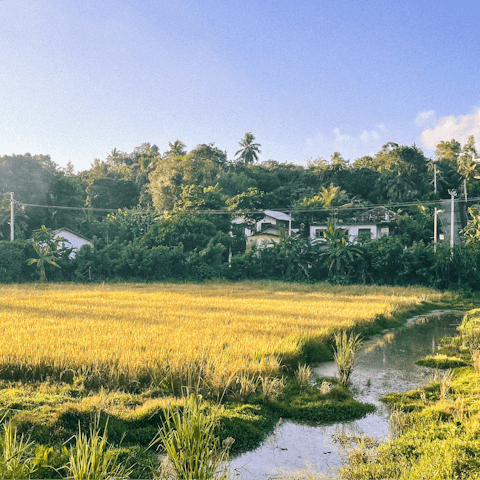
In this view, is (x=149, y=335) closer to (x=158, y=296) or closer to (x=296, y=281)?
(x=158, y=296)

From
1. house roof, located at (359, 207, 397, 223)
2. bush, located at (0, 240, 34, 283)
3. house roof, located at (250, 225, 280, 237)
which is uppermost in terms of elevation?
house roof, located at (359, 207, 397, 223)

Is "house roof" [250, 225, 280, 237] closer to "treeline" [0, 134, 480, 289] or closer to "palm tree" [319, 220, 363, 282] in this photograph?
"treeline" [0, 134, 480, 289]

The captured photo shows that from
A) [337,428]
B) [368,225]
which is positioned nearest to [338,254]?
[368,225]

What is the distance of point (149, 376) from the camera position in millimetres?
7289

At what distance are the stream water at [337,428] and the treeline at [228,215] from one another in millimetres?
17370

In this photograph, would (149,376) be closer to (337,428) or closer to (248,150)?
(337,428)

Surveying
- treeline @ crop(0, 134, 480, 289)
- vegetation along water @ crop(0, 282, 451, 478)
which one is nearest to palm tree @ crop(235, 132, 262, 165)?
treeline @ crop(0, 134, 480, 289)

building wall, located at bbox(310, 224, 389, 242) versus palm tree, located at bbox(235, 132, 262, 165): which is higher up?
palm tree, located at bbox(235, 132, 262, 165)

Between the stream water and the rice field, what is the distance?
1.19 meters

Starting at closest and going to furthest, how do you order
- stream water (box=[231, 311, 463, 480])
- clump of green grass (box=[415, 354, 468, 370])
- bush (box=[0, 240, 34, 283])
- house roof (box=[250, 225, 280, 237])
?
1. stream water (box=[231, 311, 463, 480])
2. clump of green grass (box=[415, 354, 468, 370])
3. bush (box=[0, 240, 34, 283])
4. house roof (box=[250, 225, 280, 237])

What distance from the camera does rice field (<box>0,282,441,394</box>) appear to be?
729 centimetres

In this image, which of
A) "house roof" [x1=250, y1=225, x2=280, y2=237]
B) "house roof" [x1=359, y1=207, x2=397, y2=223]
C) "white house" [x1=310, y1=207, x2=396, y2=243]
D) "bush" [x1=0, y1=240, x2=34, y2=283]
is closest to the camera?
"bush" [x1=0, y1=240, x2=34, y2=283]

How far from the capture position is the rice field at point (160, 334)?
7.29 metres

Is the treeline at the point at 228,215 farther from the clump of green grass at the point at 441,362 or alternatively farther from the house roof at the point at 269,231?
the clump of green grass at the point at 441,362
